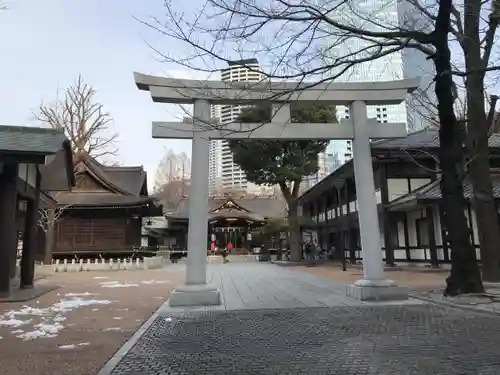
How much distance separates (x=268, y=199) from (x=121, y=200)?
24388mm

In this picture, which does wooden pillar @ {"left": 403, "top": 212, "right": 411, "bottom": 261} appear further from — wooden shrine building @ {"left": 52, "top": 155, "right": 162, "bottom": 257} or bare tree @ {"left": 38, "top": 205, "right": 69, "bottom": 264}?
bare tree @ {"left": 38, "top": 205, "right": 69, "bottom": 264}

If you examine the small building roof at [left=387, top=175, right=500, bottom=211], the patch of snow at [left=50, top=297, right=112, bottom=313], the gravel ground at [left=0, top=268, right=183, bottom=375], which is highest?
the small building roof at [left=387, top=175, right=500, bottom=211]

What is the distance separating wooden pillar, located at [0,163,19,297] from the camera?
1158 cm

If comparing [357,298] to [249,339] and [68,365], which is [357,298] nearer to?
[249,339]

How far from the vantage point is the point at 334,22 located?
8.23 meters

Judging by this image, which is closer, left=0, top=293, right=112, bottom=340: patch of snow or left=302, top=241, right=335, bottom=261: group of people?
left=0, top=293, right=112, bottom=340: patch of snow

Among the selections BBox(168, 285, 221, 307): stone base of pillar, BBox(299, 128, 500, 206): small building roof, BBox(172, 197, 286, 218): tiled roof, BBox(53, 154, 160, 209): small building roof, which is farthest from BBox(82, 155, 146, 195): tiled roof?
BBox(168, 285, 221, 307): stone base of pillar

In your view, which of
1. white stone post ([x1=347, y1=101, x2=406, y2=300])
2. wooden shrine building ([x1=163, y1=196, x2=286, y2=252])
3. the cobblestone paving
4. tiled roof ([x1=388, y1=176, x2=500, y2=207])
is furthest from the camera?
wooden shrine building ([x1=163, y1=196, x2=286, y2=252])

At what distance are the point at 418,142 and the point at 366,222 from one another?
14.6m

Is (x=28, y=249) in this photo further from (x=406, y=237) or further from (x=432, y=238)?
(x=406, y=237)

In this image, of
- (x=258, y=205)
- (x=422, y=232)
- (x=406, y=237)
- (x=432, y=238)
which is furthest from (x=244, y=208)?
(x=432, y=238)

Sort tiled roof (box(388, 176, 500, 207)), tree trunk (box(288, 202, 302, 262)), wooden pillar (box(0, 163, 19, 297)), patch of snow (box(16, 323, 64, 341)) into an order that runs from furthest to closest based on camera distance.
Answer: tree trunk (box(288, 202, 302, 262))
tiled roof (box(388, 176, 500, 207))
wooden pillar (box(0, 163, 19, 297))
patch of snow (box(16, 323, 64, 341))

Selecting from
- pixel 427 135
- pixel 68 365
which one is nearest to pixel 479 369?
pixel 68 365

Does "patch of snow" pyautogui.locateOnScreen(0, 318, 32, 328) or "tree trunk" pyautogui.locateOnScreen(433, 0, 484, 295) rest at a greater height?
"tree trunk" pyautogui.locateOnScreen(433, 0, 484, 295)
